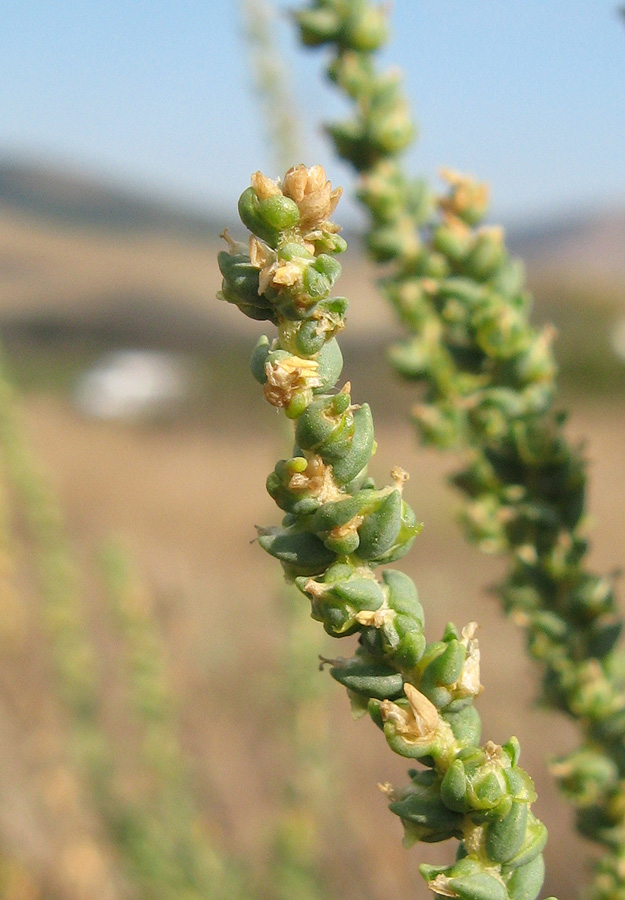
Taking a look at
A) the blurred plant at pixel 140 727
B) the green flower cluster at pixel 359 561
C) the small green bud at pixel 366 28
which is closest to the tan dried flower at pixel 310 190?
the green flower cluster at pixel 359 561

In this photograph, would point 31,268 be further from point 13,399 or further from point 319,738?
point 319,738

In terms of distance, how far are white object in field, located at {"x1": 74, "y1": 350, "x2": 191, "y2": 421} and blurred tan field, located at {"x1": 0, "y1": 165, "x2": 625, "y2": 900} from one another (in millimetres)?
248

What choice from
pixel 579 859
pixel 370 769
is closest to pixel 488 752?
pixel 579 859

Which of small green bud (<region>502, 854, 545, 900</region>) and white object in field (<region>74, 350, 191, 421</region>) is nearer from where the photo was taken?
small green bud (<region>502, 854, 545, 900</region>)

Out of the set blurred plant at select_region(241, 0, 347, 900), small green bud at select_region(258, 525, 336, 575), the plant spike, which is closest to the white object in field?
blurred plant at select_region(241, 0, 347, 900)

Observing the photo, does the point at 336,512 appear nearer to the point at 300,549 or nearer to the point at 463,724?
the point at 300,549

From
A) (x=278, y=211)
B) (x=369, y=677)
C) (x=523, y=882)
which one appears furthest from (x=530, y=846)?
(x=278, y=211)

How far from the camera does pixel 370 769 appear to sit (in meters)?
5.61

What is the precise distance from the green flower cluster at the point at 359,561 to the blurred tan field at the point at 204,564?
580 millimetres

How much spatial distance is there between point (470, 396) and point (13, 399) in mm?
1861

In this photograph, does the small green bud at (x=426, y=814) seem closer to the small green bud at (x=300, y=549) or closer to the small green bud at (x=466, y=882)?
the small green bud at (x=466, y=882)

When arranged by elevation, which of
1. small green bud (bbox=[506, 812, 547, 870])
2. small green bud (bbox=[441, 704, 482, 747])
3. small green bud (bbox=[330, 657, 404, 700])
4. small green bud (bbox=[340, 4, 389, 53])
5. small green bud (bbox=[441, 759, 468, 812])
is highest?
small green bud (bbox=[340, 4, 389, 53])

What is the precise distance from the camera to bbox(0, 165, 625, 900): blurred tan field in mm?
3473

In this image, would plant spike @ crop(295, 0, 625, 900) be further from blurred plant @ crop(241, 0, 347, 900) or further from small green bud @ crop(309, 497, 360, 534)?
→ blurred plant @ crop(241, 0, 347, 900)
